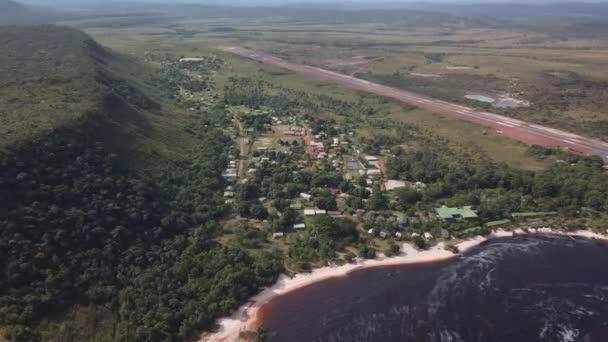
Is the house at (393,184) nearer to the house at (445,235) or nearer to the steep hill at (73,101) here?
the house at (445,235)

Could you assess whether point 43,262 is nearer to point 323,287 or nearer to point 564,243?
point 323,287

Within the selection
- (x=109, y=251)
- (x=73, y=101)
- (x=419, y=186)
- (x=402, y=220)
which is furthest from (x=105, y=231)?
(x=419, y=186)

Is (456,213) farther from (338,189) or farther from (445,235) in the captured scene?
(338,189)

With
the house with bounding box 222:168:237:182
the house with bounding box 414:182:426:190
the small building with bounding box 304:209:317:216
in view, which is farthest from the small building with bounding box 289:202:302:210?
the house with bounding box 414:182:426:190

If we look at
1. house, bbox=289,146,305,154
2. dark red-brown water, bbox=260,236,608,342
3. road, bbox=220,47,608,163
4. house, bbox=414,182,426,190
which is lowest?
dark red-brown water, bbox=260,236,608,342

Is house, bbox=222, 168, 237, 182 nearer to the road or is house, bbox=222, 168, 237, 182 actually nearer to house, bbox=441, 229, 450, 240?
house, bbox=441, 229, 450, 240

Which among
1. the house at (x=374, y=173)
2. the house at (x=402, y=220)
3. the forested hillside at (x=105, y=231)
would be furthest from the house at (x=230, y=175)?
the house at (x=402, y=220)
